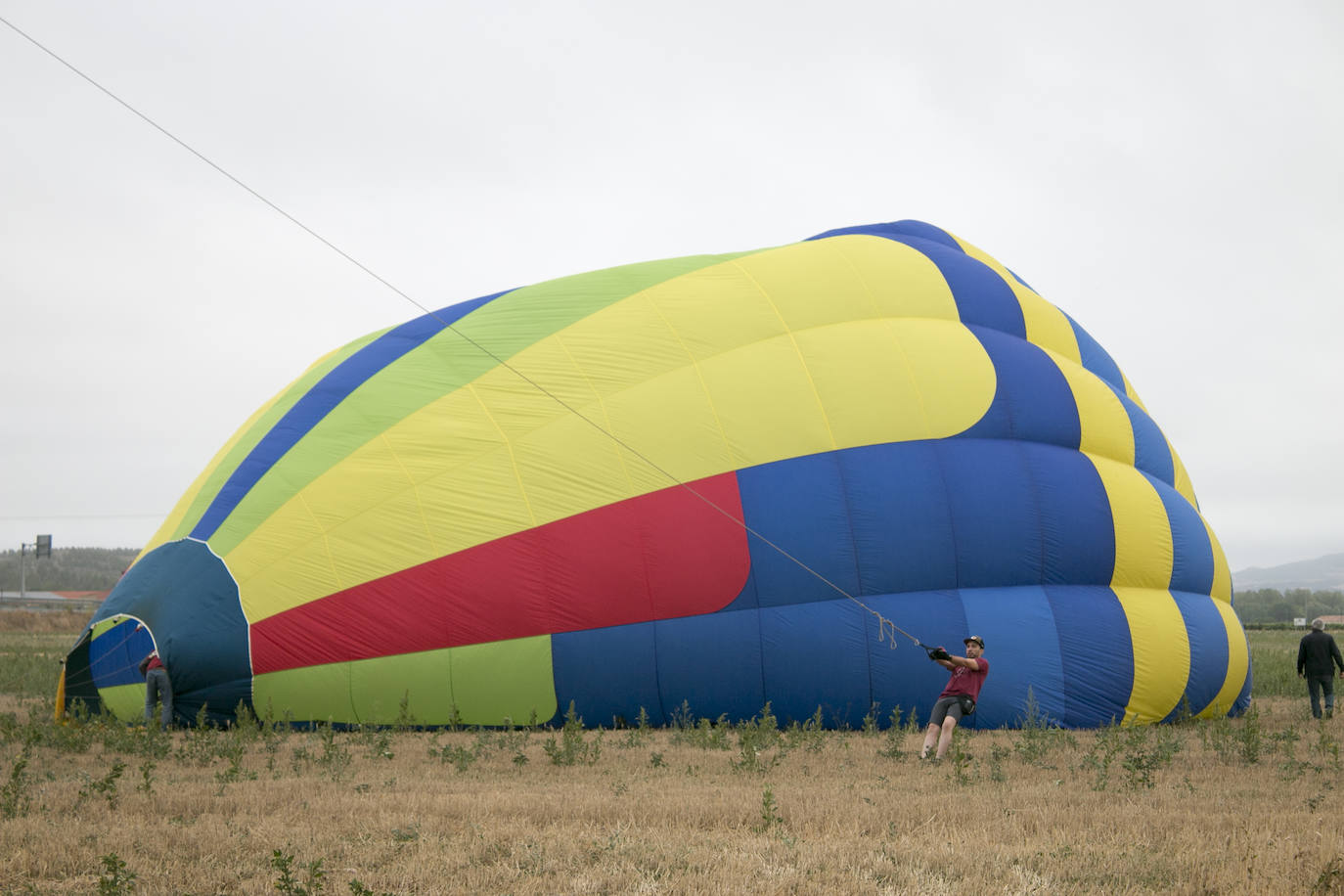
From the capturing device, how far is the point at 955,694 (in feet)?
29.6

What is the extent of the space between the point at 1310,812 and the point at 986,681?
4086mm

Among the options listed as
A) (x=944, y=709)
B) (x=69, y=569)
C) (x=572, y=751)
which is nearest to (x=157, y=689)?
(x=572, y=751)

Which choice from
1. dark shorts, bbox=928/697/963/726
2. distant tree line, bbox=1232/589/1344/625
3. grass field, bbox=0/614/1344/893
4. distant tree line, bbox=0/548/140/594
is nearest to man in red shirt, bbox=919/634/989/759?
dark shorts, bbox=928/697/963/726

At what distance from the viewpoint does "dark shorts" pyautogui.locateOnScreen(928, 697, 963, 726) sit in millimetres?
8898

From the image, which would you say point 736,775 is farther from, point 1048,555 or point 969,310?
point 969,310

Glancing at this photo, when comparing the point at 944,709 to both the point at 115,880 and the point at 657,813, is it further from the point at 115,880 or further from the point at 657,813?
the point at 115,880

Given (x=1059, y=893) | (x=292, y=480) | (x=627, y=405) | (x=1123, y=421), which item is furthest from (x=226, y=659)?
(x=1123, y=421)

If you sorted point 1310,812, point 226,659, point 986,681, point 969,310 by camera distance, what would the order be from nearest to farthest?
1. point 1310,812
2. point 226,659
3. point 986,681
4. point 969,310

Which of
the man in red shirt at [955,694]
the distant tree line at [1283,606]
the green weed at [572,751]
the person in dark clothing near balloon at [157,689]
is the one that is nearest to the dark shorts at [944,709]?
the man in red shirt at [955,694]

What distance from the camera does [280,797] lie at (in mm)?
6648

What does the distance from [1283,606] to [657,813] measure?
11511 centimetres

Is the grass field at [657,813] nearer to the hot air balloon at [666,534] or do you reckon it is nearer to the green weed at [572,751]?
the green weed at [572,751]

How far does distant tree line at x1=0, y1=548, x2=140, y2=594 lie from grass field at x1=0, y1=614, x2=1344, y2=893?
317 ft

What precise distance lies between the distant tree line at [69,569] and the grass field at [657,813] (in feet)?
317
